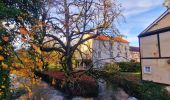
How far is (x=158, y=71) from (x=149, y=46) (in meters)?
2.76

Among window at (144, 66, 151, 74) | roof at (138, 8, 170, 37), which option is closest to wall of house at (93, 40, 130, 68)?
window at (144, 66, 151, 74)

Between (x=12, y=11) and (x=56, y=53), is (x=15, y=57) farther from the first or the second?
(x=56, y=53)

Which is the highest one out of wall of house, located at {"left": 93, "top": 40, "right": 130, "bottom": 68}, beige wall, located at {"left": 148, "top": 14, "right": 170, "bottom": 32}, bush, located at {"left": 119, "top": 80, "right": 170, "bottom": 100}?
beige wall, located at {"left": 148, "top": 14, "right": 170, "bottom": 32}

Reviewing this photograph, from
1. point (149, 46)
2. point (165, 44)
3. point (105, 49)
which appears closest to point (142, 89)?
point (165, 44)

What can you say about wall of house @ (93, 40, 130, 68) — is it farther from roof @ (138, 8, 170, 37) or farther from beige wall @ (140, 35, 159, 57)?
roof @ (138, 8, 170, 37)

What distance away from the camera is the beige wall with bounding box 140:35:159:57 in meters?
22.1

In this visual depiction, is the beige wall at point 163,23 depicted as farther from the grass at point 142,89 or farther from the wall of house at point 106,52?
the grass at point 142,89

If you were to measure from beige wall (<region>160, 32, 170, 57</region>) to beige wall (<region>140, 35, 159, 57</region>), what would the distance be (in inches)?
33.2

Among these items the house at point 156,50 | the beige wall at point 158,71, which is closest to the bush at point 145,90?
the beige wall at point 158,71

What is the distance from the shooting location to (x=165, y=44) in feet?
68.0

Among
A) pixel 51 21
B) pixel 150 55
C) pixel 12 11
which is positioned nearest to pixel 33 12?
pixel 12 11

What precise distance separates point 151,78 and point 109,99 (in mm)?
5289

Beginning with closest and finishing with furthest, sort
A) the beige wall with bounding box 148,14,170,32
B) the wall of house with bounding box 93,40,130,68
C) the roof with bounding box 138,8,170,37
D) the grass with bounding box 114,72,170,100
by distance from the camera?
1. the grass with bounding box 114,72,170,100
2. the wall of house with bounding box 93,40,130,68
3. the beige wall with bounding box 148,14,170,32
4. the roof with bounding box 138,8,170,37

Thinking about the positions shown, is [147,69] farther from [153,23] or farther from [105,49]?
[105,49]
